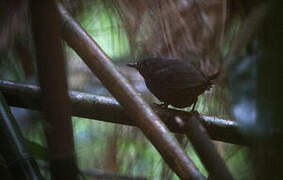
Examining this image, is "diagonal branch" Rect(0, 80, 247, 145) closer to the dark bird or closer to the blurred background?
the blurred background

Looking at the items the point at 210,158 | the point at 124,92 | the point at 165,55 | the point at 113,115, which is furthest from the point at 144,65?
the point at 210,158

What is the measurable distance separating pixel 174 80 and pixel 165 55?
0.46 ft

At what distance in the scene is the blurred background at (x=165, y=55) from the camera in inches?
23.2

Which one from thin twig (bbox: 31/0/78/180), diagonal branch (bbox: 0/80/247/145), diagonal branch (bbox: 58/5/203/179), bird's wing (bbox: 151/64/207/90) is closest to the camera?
thin twig (bbox: 31/0/78/180)

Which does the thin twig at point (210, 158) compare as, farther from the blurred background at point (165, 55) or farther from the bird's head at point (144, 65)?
the bird's head at point (144, 65)

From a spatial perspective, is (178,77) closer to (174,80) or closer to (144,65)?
(174,80)

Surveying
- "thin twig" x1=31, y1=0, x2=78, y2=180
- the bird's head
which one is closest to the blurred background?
the bird's head

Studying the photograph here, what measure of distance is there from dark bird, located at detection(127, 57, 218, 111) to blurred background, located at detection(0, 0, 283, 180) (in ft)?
0.12

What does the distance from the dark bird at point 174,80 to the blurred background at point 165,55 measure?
4 centimetres

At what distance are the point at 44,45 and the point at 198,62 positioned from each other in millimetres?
1533

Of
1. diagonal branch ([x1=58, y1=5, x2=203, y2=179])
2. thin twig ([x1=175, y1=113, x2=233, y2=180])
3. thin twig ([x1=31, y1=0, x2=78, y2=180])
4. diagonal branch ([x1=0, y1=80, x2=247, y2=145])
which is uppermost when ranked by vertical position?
thin twig ([x1=31, y1=0, x2=78, y2=180])

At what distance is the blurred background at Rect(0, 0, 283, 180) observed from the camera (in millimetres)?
589

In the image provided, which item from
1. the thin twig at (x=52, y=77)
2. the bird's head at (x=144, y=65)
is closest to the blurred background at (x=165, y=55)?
the bird's head at (x=144, y=65)

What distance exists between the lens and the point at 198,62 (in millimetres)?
1883
